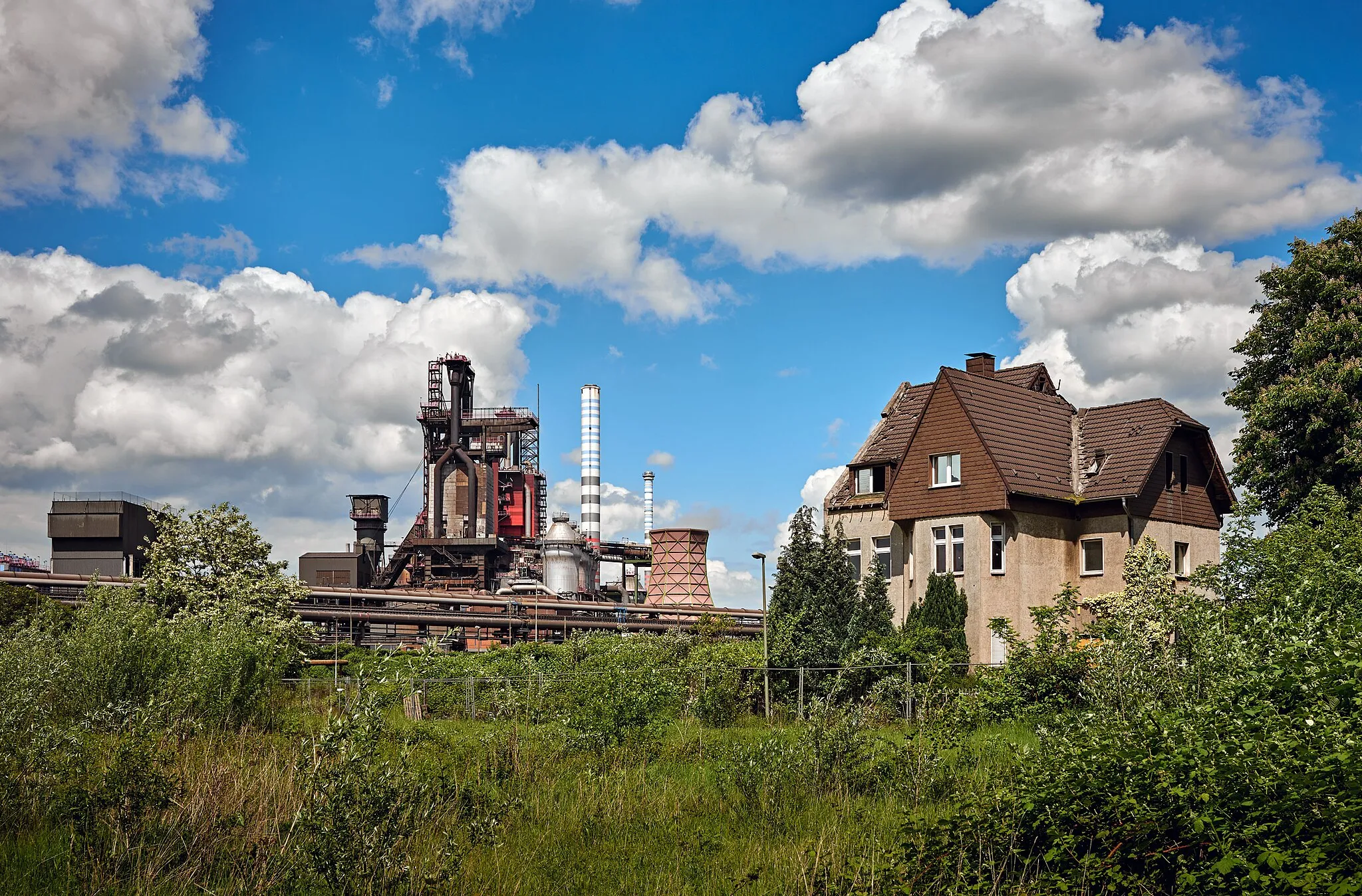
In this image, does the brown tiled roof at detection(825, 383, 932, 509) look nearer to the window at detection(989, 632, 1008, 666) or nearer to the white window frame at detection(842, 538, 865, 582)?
the white window frame at detection(842, 538, 865, 582)

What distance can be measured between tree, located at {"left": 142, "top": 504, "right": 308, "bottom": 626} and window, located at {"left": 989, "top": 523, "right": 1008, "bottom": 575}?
76.4ft

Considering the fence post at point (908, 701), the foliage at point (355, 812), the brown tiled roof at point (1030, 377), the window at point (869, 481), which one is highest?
the brown tiled roof at point (1030, 377)

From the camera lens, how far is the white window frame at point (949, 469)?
36969 mm

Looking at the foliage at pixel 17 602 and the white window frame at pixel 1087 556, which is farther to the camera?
the foliage at pixel 17 602

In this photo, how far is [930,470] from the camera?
37.7 meters

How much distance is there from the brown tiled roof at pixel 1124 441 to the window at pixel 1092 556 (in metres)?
1.37

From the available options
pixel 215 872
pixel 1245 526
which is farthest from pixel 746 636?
pixel 215 872

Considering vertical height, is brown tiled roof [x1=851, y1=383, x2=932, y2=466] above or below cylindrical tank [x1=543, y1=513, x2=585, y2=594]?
above

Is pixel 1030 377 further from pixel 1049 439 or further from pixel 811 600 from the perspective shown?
pixel 811 600

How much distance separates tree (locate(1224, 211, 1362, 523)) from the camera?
33844 mm

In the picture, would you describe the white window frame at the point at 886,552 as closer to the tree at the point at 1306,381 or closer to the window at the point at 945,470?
the window at the point at 945,470

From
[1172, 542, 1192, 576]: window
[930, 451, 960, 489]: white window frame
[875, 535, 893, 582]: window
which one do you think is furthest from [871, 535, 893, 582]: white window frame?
[1172, 542, 1192, 576]: window

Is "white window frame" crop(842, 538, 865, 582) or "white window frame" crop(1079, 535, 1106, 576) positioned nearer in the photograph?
"white window frame" crop(1079, 535, 1106, 576)

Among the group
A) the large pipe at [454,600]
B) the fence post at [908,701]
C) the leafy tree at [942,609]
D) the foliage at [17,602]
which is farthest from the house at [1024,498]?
the foliage at [17,602]
